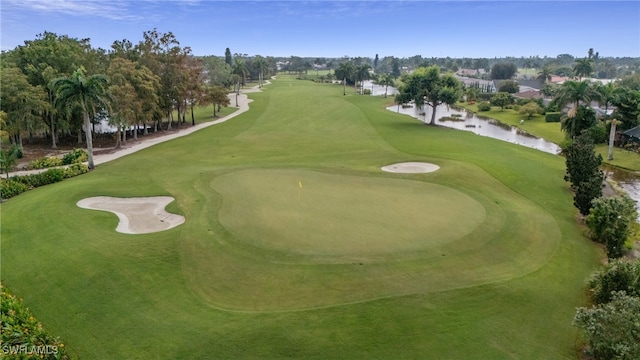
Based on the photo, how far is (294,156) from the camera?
1682 inches

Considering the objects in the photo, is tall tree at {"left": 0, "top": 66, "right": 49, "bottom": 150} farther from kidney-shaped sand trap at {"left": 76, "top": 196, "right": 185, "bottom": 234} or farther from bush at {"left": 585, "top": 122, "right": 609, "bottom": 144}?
bush at {"left": 585, "top": 122, "right": 609, "bottom": 144}

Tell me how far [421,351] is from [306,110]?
221ft

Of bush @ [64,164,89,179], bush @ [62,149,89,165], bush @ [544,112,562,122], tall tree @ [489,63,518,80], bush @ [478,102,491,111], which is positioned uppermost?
tall tree @ [489,63,518,80]

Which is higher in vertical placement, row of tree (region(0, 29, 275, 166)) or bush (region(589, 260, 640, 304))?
row of tree (region(0, 29, 275, 166))

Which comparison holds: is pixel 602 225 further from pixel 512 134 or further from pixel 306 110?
pixel 306 110

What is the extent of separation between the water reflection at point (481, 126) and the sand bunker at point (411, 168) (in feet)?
71.2

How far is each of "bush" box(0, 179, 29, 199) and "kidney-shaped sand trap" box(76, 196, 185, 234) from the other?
25.9ft

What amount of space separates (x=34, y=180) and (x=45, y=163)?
21.0ft

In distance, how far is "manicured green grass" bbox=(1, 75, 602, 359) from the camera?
46.4 ft

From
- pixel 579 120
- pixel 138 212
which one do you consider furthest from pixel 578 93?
pixel 138 212

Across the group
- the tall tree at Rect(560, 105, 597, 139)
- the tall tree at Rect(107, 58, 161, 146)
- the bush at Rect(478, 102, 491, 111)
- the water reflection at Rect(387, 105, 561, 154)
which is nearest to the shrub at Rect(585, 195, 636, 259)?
the tall tree at Rect(560, 105, 597, 139)

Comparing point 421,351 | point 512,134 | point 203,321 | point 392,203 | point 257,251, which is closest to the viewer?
point 421,351

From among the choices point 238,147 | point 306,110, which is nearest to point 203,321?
point 238,147

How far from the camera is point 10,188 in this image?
1228 inches
